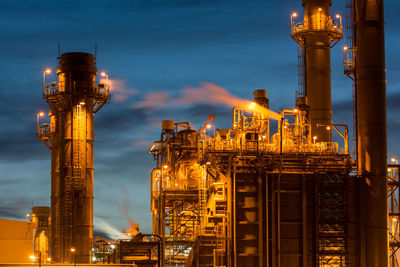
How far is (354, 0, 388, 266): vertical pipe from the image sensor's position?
52.4 metres

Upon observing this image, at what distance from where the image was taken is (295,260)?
52.2m

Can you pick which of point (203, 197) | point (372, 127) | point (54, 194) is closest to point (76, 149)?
point (54, 194)

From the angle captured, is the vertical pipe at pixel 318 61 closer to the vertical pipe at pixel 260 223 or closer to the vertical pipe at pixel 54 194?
the vertical pipe at pixel 260 223

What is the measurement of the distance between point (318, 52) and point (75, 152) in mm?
22987

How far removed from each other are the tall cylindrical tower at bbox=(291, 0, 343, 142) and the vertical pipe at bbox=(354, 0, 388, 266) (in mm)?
11148

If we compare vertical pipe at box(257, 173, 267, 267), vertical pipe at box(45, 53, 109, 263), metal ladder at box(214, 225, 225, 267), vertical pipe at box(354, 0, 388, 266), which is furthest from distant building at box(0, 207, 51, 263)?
vertical pipe at box(354, 0, 388, 266)

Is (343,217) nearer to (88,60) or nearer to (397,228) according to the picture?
(397,228)

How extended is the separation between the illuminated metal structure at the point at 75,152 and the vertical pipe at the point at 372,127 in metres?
23.8

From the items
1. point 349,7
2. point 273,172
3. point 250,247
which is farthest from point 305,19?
point 250,247

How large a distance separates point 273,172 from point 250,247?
5376mm

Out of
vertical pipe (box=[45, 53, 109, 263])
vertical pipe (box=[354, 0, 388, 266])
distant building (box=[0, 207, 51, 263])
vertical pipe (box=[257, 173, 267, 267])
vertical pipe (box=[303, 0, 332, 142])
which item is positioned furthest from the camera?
distant building (box=[0, 207, 51, 263])

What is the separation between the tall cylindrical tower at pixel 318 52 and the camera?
66938 millimetres

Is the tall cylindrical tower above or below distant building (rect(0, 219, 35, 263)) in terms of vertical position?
above

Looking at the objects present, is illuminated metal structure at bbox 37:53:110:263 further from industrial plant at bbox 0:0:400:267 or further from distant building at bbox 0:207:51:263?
distant building at bbox 0:207:51:263
